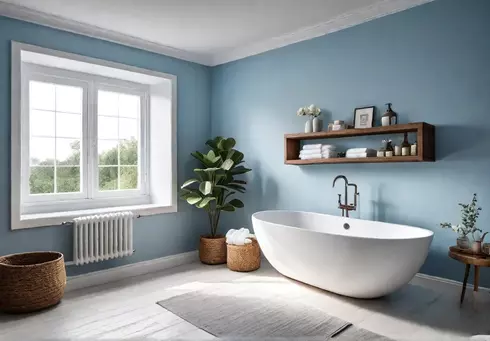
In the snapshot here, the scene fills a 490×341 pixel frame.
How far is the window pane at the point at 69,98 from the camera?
3.71 meters

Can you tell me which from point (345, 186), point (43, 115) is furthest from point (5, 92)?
point (345, 186)

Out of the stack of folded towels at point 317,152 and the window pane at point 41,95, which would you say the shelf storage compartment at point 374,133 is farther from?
the window pane at point 41,95

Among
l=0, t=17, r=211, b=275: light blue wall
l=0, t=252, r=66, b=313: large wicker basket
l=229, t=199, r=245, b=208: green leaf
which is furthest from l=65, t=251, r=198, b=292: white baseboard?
l=229, t=199, r=245, b=208: green leaf

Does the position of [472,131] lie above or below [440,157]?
above

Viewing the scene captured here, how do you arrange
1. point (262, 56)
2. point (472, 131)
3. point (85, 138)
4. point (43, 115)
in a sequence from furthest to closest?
point (262, 56)
point (85, 138)
point (43, 115)
point (472, 131)

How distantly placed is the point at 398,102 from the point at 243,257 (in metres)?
2.12

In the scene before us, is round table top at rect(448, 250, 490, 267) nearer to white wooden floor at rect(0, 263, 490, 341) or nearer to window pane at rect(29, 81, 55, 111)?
white wooden floor at rect(0, 263, 490, 341)

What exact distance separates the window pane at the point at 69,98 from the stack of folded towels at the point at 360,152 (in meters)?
2.78

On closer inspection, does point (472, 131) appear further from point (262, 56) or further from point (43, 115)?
point (43, 115)

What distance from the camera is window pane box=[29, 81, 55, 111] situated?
139 inches

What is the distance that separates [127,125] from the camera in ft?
14.0

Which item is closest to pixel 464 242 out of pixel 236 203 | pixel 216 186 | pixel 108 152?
pixel 236 203

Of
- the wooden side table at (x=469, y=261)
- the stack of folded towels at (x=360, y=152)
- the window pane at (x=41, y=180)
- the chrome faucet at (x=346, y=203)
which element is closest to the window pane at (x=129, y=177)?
the window pane at (x=41, y=180)

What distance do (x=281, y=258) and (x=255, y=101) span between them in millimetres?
1963
